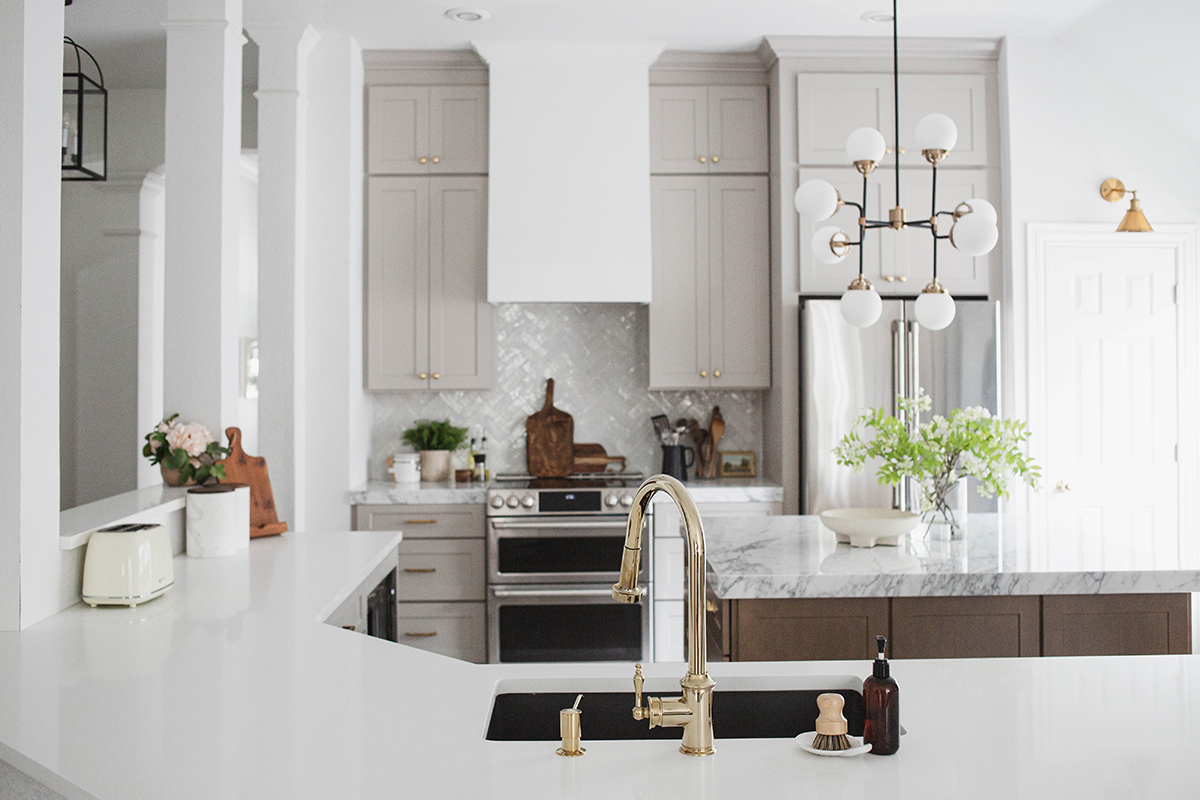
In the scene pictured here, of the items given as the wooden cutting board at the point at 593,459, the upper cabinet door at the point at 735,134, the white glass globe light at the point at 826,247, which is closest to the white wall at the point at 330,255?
the wooden cutting board at the point at 593,459

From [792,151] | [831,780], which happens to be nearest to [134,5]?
[792,151]

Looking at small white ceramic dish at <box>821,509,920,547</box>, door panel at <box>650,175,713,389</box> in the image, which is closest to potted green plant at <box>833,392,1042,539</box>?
small white ceramic dish at <box>821,509,920,547</box>

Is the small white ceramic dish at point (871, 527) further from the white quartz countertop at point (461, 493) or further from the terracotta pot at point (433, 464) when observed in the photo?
the terracotta pot at point (433, 464)

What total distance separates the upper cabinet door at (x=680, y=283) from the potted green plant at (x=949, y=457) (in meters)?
1.58

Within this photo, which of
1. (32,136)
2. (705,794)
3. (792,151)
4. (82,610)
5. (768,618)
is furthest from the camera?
(792,151)

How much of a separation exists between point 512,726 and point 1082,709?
87cm

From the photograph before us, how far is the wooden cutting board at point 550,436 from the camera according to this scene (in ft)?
15.5

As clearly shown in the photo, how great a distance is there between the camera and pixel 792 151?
425cm

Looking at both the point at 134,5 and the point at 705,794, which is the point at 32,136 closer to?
the point at 705,794

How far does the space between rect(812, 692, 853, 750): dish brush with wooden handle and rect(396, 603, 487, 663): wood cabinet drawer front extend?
3.04 metres

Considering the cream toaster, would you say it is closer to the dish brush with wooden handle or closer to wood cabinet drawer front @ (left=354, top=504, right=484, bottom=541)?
the dish brush with wooden handle

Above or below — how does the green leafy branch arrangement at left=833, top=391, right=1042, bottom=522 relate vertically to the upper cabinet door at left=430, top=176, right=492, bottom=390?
below

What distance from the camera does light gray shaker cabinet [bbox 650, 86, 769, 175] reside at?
4398mm

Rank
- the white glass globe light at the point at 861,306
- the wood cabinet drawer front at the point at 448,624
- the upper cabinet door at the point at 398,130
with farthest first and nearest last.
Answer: the upper cabinet door at the point at 398,130, the wood cabinet drawer front at the point at 448,624, the white glass globe light at the point at 861,306
